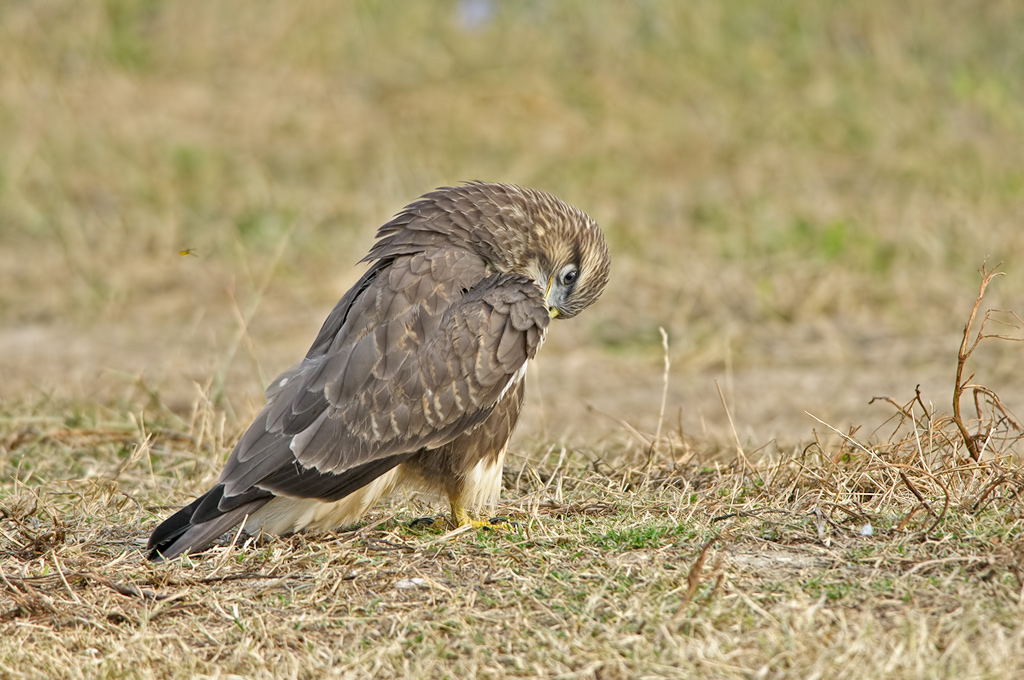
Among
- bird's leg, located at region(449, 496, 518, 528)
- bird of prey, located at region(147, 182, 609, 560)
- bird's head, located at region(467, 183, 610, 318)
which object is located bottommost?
bird's leg, located at region(449, 496, 518, 528)

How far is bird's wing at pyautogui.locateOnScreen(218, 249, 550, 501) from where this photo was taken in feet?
11.8

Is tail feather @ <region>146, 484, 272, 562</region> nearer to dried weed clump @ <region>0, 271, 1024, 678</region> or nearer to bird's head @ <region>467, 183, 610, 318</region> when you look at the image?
dried weed clump @ <region>0, 271, 1024, 678</region>

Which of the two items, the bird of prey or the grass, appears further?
the bird of prey

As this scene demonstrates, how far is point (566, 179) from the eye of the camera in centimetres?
970

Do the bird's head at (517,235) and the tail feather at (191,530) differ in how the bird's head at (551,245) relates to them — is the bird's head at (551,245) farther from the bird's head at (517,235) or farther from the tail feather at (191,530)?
the tail feather at (191,530)

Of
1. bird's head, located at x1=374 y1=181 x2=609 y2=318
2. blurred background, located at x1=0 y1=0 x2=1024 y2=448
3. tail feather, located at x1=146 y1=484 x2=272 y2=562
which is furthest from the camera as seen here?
blurred background, located at x1=0 y1=0 x2=1024 y2=448

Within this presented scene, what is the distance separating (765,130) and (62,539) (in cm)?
807

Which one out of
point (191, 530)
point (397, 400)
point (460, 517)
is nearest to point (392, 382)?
point (397, 400)

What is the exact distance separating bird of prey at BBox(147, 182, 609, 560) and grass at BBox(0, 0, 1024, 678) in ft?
0.54

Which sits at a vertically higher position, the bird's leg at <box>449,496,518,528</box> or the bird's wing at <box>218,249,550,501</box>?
the bird's wing at <box>218,249,550,501</box>

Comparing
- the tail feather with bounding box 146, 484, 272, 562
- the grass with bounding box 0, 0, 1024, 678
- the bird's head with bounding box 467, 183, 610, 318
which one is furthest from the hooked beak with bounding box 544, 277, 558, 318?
the tail feather with bounding box 146, 484, 272, 562

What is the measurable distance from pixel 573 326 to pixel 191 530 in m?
4.33

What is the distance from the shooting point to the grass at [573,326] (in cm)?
290

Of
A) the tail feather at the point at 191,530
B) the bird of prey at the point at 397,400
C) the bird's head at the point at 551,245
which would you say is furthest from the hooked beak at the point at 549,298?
the tail feather at the point at 191,530
